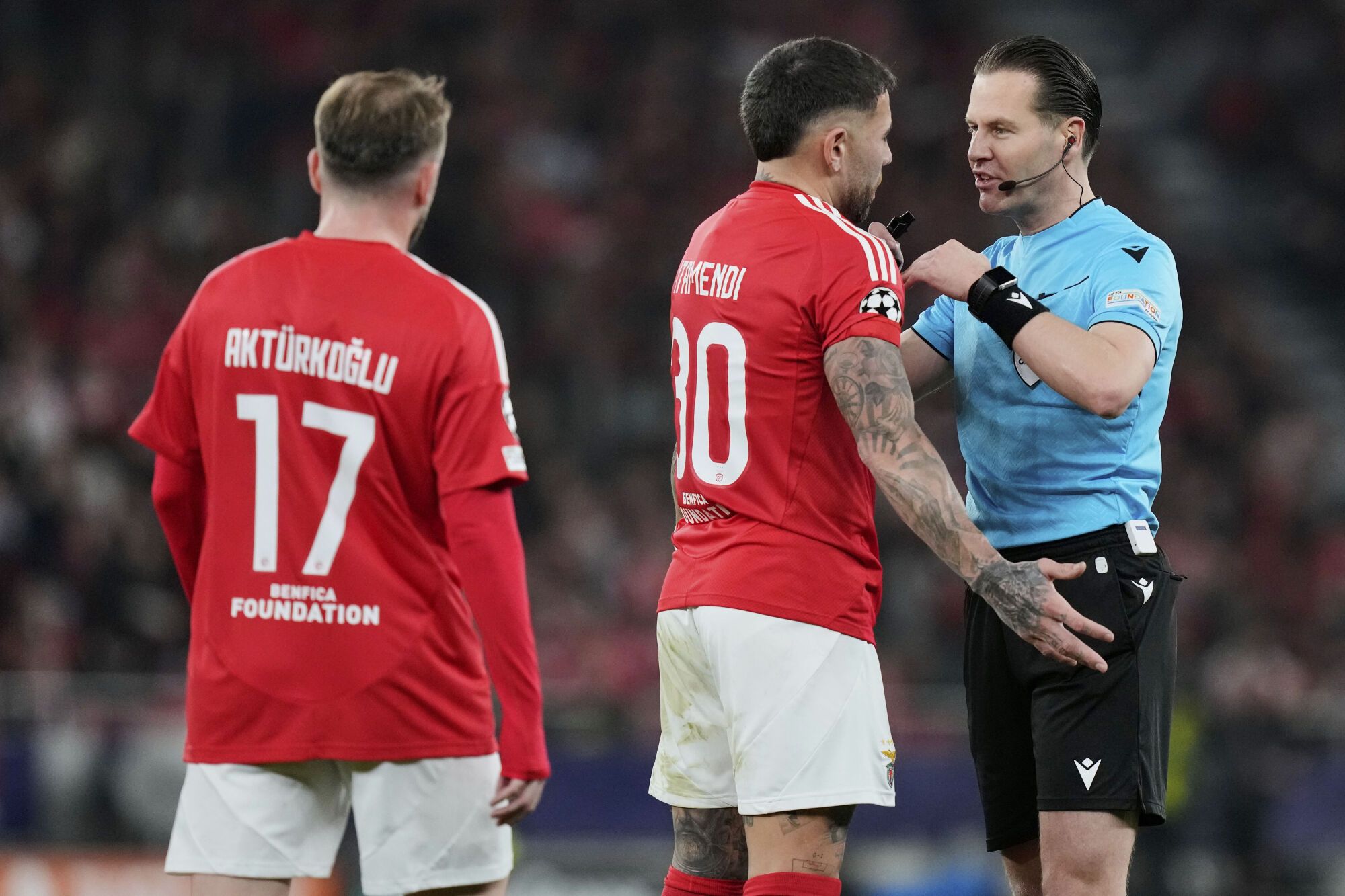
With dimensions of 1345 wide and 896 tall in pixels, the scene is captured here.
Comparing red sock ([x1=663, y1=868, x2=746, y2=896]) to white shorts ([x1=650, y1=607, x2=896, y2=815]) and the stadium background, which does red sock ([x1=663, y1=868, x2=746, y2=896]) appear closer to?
white shorts ([x1=650, y1=607, x2=896, y2=815])

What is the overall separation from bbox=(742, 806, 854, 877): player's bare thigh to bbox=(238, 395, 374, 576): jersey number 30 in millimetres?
1163

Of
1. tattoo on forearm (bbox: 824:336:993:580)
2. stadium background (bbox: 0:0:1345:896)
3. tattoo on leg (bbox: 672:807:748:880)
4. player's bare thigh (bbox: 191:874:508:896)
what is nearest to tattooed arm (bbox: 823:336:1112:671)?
tattoo on forearm (bbox: 824:336:993:580)

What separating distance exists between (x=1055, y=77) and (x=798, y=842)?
2048 mm

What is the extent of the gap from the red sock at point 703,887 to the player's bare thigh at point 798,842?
293mm

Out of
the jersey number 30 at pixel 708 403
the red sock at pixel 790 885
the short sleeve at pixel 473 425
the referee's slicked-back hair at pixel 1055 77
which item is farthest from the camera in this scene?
the referee's slicked-back hair at pixel 1055 77

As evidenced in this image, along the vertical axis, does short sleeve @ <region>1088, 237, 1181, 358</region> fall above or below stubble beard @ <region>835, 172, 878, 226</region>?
below

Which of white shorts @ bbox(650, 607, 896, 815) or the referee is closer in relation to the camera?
white shorts @ bbox(650, 607, 896, 815)

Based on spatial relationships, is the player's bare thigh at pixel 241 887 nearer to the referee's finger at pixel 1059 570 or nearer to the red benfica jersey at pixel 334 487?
the red benfica jersey at pixel 334 487

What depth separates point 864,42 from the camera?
15.1 m

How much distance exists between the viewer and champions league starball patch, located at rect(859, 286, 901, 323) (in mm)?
3783

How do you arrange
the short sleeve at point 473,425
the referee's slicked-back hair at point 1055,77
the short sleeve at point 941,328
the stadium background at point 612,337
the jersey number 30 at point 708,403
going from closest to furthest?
the short sleeve at point 473,425
the jersey number 30 at point 708,403
the referee's slicked-back hair at point 1055,77
the short sleeve at point 941,328
the stadium background at point 612,337

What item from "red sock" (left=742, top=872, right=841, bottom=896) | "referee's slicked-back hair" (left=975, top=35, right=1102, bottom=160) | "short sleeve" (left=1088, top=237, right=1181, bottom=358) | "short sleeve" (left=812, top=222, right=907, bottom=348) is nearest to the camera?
"red sock" (left=742, top=872, right=841, bottom=896)

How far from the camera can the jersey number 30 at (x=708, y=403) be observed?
390 centimetres

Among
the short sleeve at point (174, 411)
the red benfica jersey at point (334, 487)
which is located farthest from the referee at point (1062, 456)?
the short sleeve at point (174, 411)
